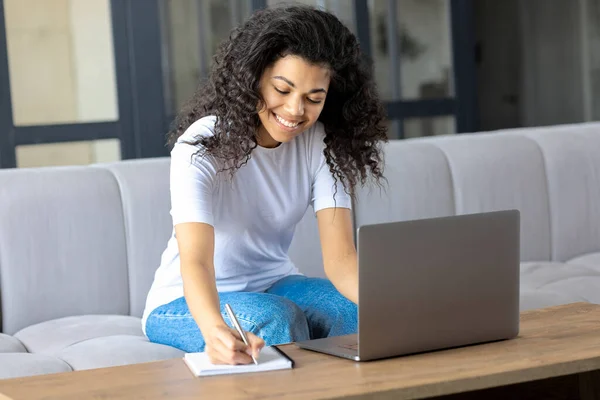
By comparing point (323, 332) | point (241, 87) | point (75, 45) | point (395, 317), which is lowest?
point (323, 332)

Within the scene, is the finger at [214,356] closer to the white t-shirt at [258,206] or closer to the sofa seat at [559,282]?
the white t-shirt at [258,206]

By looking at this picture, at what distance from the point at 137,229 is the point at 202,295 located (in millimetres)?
968

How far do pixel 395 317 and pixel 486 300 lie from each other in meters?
0.19

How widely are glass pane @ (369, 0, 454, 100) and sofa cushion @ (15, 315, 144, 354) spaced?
3.04 m

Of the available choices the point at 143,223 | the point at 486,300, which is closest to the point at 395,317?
the point at 486,300

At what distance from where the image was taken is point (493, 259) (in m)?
1.57

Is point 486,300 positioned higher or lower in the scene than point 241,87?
lower

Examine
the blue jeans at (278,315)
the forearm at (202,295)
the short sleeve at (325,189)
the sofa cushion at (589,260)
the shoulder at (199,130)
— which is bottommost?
the sofa cushion at (589,260)

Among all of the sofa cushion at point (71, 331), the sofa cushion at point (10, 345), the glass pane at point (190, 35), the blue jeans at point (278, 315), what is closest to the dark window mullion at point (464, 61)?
the glass pane at point (190, 35)

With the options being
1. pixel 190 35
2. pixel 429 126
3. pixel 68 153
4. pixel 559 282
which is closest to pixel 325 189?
pixel 559 282

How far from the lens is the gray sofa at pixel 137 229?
2322 millimetres

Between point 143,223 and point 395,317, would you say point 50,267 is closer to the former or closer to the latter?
point 143,223

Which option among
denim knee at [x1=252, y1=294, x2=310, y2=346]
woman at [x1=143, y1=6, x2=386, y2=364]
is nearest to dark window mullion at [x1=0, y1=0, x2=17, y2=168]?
woman at [x1=143, y1=6, x2=386, y2=364]

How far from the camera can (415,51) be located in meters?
5.29
